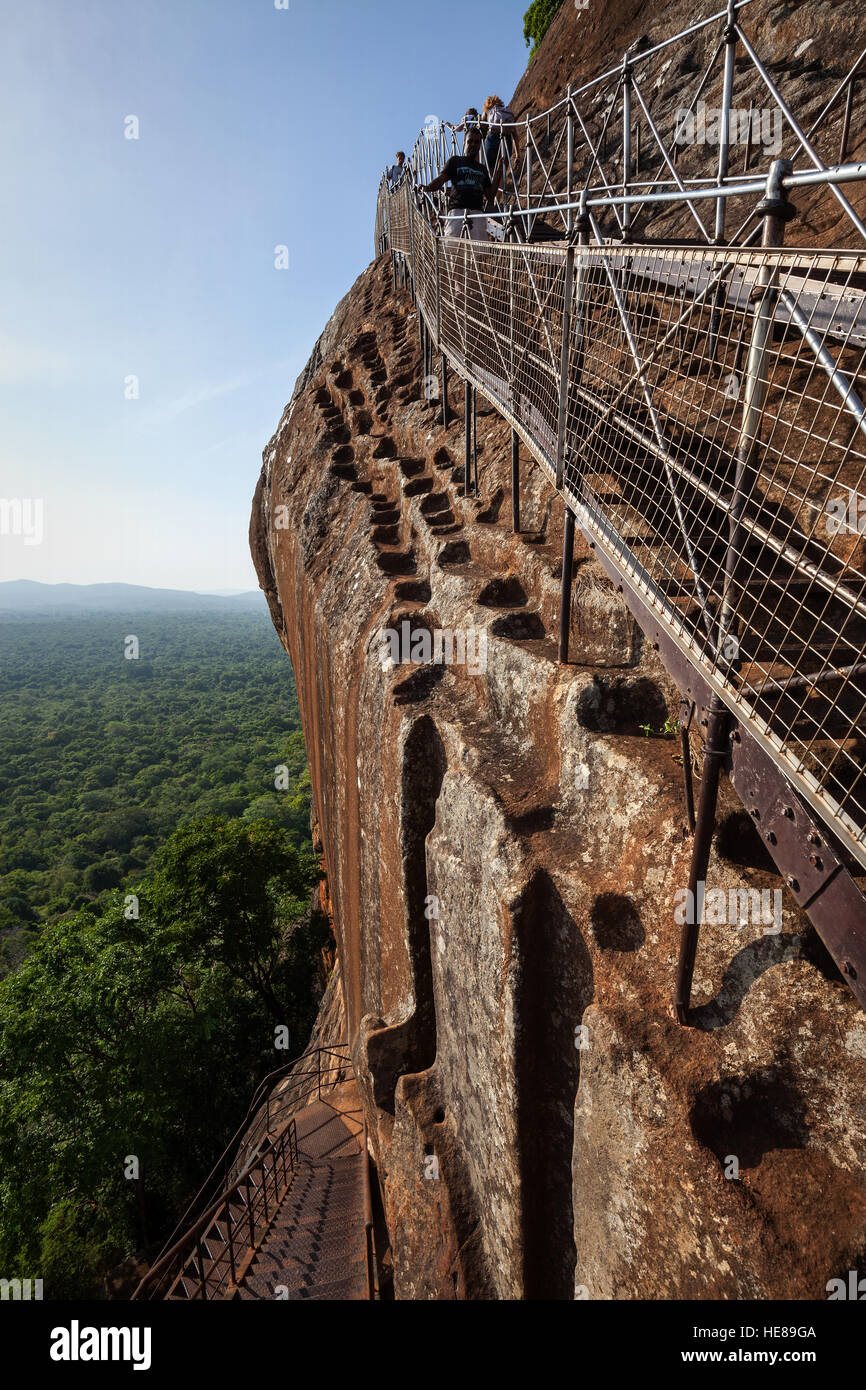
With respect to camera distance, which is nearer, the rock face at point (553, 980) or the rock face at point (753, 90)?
the rock face at point (553, 980)

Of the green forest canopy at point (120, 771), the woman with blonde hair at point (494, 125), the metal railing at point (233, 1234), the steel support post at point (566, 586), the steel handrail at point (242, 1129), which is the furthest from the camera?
the green forest canopy at point (120, 771)

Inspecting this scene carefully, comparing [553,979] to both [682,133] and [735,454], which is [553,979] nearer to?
[735,454]

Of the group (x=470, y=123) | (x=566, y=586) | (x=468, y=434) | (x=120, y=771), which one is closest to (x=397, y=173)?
(x=470, y=123)

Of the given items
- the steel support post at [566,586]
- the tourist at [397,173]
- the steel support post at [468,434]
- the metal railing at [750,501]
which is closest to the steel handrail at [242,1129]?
the steel support post at [566,586]

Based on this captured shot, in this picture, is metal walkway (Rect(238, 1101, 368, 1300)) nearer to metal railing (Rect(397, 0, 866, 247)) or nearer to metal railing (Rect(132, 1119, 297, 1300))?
metal railing (Rect(132, 1119, 297, 1300))

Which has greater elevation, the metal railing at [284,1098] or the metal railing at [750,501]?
the metal railing at [750,501]

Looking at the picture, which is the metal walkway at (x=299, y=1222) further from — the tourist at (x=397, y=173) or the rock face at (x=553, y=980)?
the tourist at (x=397, y=173)

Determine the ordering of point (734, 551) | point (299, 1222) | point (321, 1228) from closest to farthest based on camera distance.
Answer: point (734, 551) < point (321, 1228) < point (299, 1222)

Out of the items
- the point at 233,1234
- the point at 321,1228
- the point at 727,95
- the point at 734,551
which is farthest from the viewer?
the point at 321,1228

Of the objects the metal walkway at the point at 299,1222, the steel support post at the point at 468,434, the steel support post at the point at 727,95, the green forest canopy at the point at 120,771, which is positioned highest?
the steel support post at the point at 727,95
